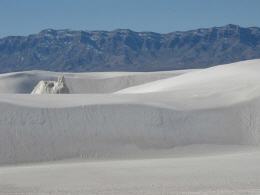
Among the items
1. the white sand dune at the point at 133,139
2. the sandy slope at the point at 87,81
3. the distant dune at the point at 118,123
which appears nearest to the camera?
the white sand dune at the point at 133,139

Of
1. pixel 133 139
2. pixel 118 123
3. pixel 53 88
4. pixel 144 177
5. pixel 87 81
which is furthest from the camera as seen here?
pixel 87 81

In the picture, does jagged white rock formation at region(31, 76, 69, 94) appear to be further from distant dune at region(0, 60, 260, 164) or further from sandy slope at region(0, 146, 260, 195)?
sandy slope at region(0, 146, 260, 195)

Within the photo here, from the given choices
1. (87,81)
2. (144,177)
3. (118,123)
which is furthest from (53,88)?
(87,81)

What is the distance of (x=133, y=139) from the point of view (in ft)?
67.3

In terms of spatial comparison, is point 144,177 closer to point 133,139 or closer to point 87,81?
point 133,139

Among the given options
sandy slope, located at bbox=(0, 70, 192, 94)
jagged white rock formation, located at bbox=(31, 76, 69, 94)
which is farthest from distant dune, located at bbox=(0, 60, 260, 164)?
sandy slope, located at bbox=(0, 70, 192, 94)

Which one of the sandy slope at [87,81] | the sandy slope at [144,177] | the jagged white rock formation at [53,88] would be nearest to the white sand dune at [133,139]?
the sandy slope at [144,177]

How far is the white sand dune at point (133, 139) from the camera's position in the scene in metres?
14.7

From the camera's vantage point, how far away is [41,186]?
564 inches

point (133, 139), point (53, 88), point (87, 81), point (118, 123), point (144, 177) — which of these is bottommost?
point (144, 177)

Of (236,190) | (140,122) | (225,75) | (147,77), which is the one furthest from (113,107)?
(147,77)

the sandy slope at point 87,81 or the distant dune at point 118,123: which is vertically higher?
the sandy slope at point 87,81

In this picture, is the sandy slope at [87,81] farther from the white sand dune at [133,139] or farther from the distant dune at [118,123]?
the distant dune at [118,123]

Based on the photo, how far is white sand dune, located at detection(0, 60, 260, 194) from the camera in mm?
14672
